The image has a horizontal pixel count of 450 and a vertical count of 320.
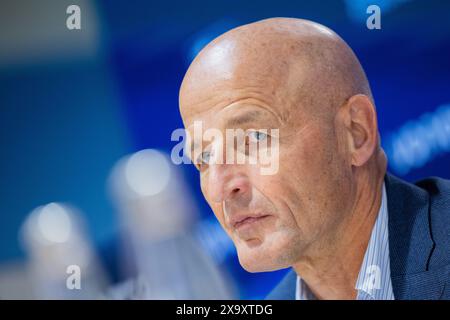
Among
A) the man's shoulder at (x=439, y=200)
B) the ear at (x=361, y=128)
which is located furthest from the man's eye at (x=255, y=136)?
the man's shoulder at (x=439, y=200)

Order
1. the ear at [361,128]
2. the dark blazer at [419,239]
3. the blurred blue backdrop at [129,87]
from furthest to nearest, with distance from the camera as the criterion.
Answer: the blurred blue backdrop at [129,87]
the ear at [361,128]
the dark blazer at [419,239]

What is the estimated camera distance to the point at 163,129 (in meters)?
2.53

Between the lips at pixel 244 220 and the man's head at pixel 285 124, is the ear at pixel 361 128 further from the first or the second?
the lips at pixel 244 220

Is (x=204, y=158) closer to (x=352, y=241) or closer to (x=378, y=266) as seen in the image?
(x=352, y=241)

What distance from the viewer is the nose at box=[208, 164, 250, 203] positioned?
2072 millimetres

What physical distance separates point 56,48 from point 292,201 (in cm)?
118

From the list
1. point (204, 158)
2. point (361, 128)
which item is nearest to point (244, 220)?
point (204, 158)

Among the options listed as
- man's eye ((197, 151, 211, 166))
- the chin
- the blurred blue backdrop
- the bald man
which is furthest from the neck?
man's eye ((197, 151, 211, 166))

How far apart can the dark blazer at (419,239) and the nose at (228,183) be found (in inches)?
19.0

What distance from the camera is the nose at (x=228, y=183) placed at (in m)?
2.07

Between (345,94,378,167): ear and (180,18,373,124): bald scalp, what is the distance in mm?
43

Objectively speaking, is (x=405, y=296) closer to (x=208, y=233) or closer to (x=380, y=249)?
(x=380, y=249)

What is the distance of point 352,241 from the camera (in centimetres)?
217

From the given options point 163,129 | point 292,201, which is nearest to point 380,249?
point 292,201
